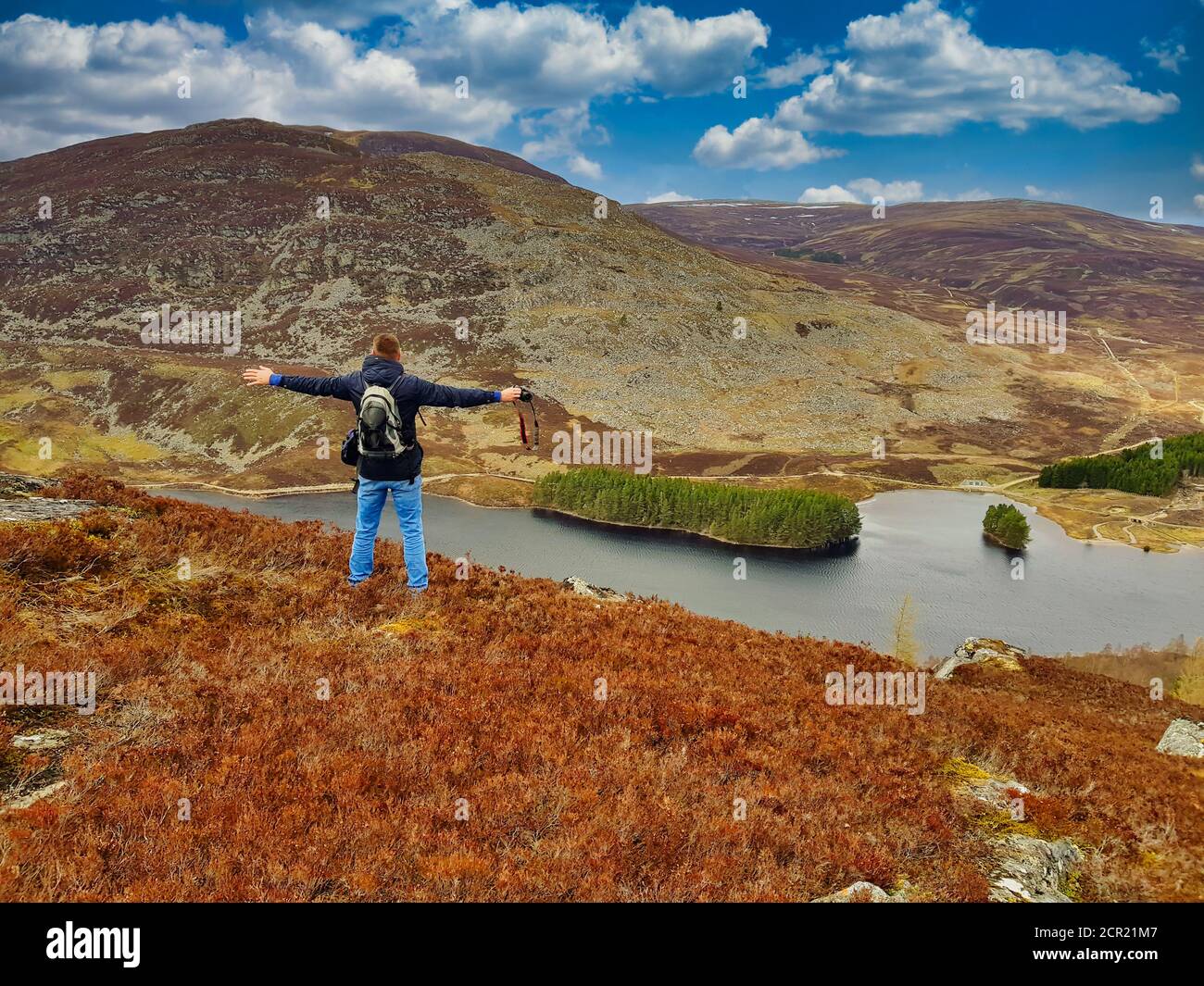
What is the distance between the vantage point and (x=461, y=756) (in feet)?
28.4

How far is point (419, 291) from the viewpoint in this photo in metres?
170

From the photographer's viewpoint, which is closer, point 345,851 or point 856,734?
point 345,851

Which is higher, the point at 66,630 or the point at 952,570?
the point at 66,630

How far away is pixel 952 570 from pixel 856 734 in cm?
7396

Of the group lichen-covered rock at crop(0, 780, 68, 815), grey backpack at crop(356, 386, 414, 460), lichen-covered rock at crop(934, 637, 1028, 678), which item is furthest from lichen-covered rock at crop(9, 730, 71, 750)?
lichen-covered rock at crop(934, 637, 1028, 678)

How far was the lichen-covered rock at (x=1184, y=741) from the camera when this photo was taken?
16.8 m

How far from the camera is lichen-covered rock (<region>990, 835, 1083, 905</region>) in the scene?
834 cm

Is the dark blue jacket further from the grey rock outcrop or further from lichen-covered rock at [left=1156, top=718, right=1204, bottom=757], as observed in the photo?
lichen-covered rock at [left=1156, top=718, right=1204, bottom=757]

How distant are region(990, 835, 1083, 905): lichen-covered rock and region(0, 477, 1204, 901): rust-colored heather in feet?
0.85

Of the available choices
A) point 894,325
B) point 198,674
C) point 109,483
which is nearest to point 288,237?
point 894,325

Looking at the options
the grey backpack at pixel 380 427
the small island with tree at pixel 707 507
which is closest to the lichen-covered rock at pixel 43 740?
the grey backpack at pixel 380 427

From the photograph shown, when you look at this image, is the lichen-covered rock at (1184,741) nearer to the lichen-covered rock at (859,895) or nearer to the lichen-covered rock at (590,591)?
→ the lichen-covered rock at (859,895)

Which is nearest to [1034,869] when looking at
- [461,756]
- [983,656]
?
[461,756]
